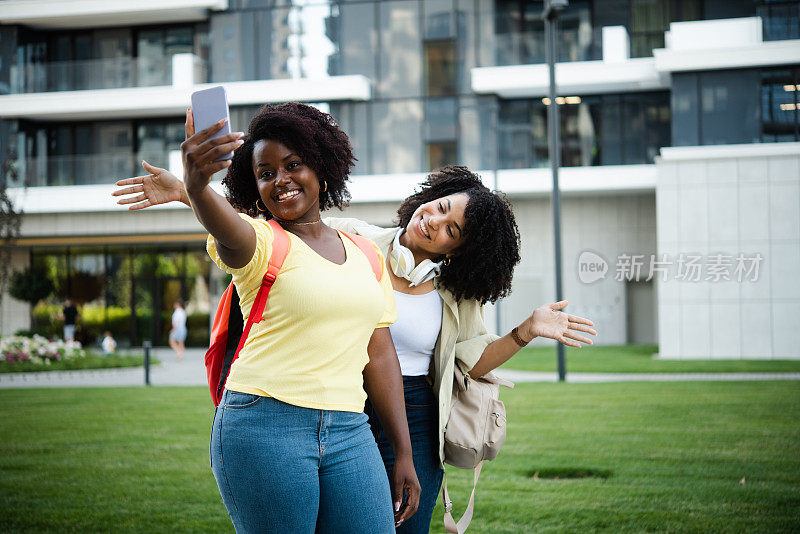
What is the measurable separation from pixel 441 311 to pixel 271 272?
A: 1.17 metres

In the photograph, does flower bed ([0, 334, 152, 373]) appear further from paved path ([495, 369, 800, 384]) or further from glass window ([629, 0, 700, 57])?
glass window ([629, 0, 700, 57])

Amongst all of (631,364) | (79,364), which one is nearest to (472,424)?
(631,364)

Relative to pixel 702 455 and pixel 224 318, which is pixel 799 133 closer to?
pixel 702 455

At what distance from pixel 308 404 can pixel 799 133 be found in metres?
24.3

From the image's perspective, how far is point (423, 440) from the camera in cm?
349

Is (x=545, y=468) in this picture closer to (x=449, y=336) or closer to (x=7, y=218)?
(x=449, y=336)

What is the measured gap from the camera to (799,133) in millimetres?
23797

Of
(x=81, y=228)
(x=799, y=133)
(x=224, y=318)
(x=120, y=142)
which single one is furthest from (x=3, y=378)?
(x=799, y=133)

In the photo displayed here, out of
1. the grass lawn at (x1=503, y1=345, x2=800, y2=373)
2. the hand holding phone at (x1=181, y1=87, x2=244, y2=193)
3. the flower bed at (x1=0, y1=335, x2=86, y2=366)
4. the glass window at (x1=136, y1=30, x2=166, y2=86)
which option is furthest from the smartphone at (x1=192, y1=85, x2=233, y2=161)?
the glass window at (x1=136, y1=30, x2=166, y2=86)

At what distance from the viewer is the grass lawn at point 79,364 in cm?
2038

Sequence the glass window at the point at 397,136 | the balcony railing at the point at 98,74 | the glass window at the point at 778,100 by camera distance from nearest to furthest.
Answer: the glass window at the point at 778,100, the glass window at the point at 397,136, the balcony railing at the point at 98,74

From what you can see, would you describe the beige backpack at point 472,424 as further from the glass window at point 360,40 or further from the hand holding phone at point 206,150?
the glass window at point 360,40

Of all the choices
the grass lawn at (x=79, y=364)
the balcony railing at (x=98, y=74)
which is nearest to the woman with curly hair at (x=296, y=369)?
the grass lawn at (x=79, y=364)

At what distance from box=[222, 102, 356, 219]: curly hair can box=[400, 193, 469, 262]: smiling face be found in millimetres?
480
